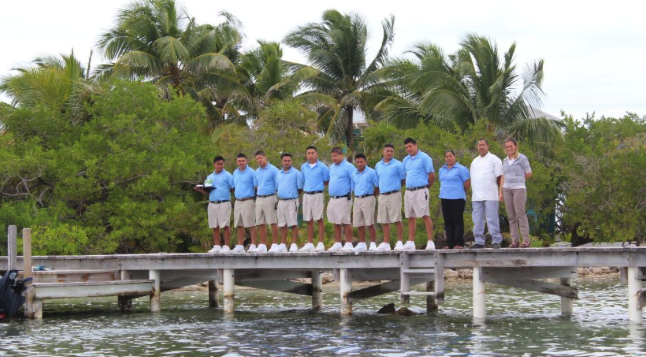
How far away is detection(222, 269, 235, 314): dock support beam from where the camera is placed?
17.6 meters

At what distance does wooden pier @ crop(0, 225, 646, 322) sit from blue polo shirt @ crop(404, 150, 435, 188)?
3.63ft

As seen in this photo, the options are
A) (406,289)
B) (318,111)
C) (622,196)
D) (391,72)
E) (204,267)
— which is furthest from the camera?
(318,111)

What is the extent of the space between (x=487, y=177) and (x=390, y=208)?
1.68 metres

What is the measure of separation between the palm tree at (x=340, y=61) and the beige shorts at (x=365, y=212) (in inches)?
701

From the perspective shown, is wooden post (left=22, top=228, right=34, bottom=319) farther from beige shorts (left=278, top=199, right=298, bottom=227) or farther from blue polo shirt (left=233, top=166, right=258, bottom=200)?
beige shorts (left=278, top=199, right=298, bottom=227)

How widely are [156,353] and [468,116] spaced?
20418mm

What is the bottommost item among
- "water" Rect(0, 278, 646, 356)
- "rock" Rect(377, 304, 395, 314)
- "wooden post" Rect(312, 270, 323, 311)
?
"water" Rect(0, 278, 646, 356)

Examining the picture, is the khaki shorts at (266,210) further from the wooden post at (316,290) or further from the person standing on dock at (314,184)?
the wooden post at (316,290)

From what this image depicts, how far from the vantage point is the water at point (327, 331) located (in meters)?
12.7

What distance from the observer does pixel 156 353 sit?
12734mm

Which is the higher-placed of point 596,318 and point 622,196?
point 622,196

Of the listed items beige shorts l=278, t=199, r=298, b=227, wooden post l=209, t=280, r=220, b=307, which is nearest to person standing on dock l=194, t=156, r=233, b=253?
beige shorts l=278, t=199, r=298, b=227

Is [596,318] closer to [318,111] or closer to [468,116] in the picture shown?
[468,116]

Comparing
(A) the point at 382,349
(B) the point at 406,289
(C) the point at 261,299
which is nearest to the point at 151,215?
(C) the point at 261,299
